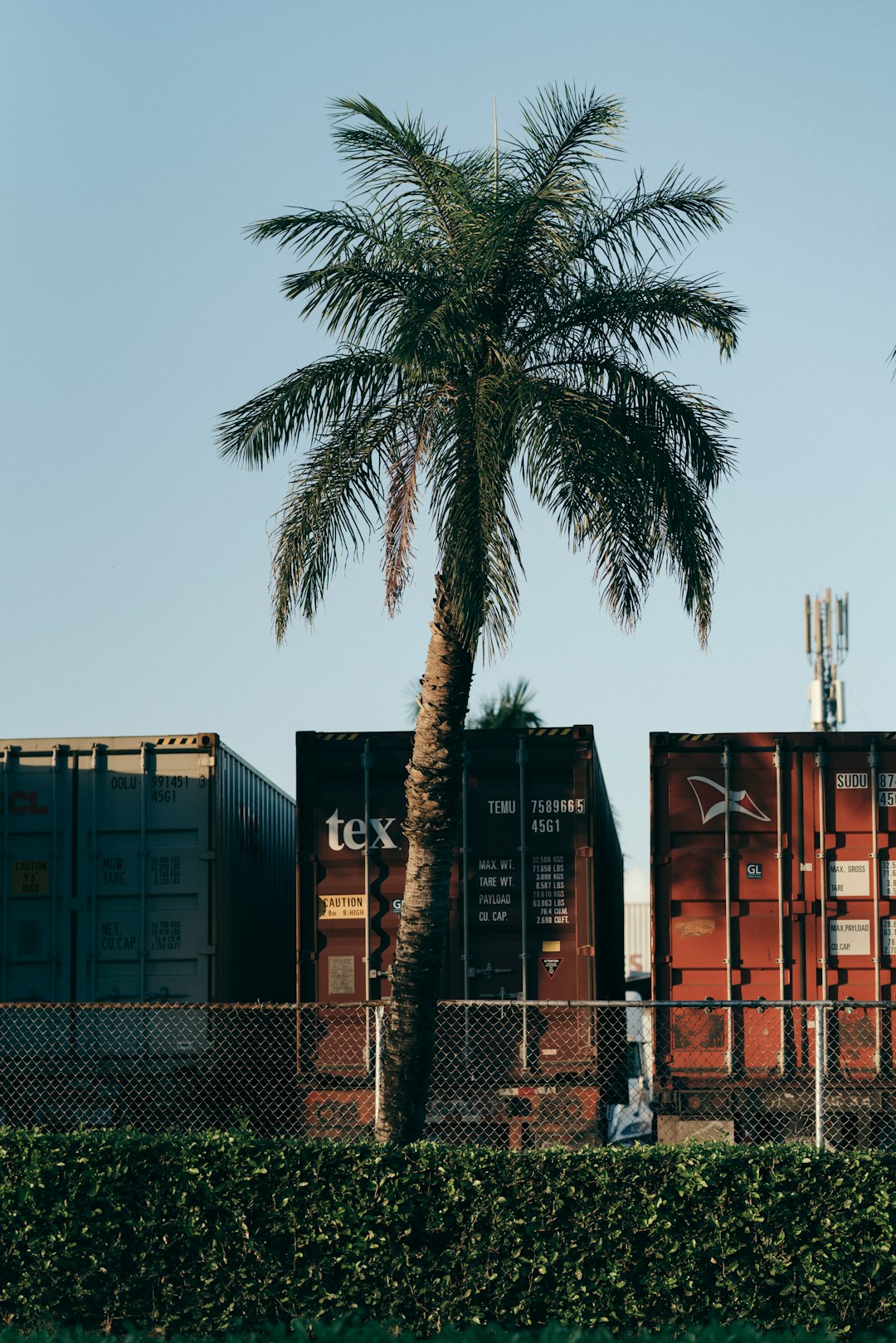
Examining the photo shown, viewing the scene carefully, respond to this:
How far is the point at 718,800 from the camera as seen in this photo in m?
13.9

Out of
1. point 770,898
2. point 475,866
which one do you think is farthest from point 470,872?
point 770,898

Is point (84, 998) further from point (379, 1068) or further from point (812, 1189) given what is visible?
point (812, 1189)

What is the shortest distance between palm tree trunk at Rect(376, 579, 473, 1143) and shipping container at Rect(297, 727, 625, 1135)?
1946mm

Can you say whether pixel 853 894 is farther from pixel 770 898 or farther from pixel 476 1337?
pixel 476 1337

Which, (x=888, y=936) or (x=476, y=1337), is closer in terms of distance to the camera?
(x=476, y=1337)

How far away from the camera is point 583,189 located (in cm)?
1240

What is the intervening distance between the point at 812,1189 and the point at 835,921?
490cm

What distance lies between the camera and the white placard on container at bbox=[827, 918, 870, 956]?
13680mm

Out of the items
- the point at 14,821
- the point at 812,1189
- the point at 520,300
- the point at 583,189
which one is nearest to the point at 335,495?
the point at 520,300

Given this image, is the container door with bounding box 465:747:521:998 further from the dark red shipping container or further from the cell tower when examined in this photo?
the cell tower

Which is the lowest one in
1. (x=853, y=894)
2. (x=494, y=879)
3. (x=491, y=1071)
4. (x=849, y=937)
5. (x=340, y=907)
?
(x=491, y=1071)

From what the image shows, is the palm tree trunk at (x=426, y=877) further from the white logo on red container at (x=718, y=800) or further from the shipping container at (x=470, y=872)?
the white logo on red container at (x=718, y=800)

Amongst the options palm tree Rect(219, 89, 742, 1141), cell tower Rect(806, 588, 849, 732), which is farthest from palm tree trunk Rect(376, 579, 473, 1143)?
cell tower Rect(806, 588, 849, 732)

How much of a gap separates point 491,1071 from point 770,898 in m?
2.91
